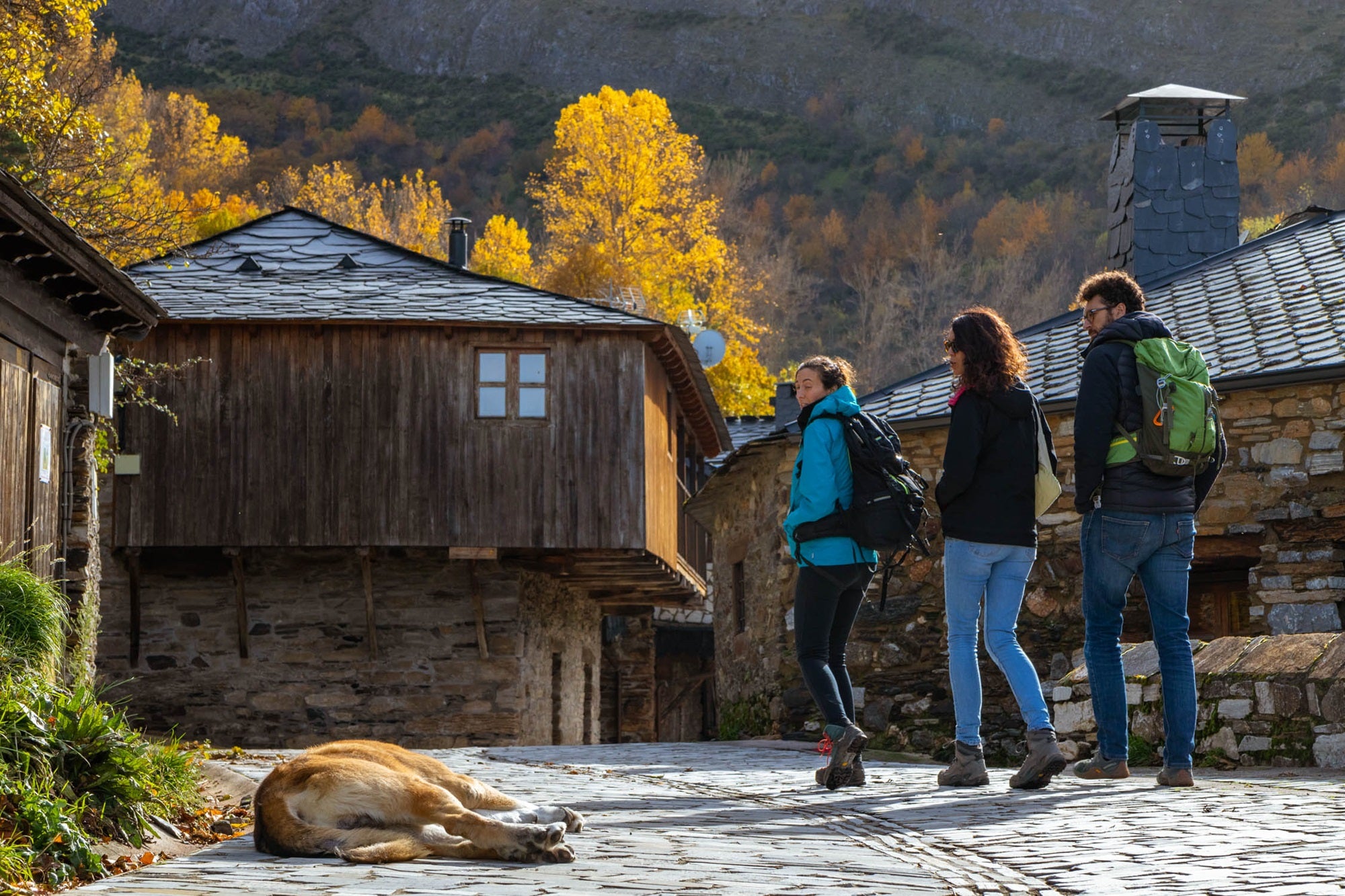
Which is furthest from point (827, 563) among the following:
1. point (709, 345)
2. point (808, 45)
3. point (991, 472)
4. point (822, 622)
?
point (808, 45)

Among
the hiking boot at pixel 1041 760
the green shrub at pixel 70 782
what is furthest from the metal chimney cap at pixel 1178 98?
the green shrub at pixel 70 782

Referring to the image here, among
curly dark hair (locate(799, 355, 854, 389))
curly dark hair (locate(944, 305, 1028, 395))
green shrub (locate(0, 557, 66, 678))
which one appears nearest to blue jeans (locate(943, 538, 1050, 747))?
curly dark hair (locate(944, 305, 1028, 395))

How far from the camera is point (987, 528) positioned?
638 centimetres

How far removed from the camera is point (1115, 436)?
6.38 metres

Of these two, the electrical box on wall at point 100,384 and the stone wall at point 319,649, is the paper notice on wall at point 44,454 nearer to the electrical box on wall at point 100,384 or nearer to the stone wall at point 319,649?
the electrical box on wall at point 100,384

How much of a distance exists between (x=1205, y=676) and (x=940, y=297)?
Result: 5249 centimetres

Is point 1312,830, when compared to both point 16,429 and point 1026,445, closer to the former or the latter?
point 1026,445

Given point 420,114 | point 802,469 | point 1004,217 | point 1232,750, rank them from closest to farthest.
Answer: point 802,469 < point 1232,750 < point 1004,217 < point 420,114

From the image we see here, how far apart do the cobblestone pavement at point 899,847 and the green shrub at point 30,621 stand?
7.04ft

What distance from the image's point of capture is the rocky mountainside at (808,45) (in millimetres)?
82938

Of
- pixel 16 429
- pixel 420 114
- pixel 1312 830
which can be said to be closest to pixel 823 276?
pixel 420 114

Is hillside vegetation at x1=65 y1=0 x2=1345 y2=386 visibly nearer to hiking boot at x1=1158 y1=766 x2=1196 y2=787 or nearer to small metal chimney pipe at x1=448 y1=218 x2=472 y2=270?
small metal chimney pipe at x1=448 y1=218 x2=472 y2=270

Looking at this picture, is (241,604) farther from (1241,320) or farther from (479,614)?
(1241,320)

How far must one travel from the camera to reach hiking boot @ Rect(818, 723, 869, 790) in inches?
267
